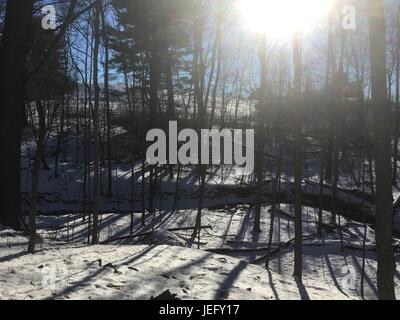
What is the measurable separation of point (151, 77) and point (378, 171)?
62.0 ft

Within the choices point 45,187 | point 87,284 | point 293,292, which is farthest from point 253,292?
point 45,187

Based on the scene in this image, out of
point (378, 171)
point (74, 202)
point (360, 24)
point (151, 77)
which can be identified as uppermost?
point (360, 24)

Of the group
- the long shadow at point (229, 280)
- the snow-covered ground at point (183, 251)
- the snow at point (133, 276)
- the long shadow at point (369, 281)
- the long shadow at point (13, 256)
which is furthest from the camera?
the long shadow at point (369, 281)

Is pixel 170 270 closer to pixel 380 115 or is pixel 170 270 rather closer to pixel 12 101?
pixel 380 115

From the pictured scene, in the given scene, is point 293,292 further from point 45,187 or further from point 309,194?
point 45,187

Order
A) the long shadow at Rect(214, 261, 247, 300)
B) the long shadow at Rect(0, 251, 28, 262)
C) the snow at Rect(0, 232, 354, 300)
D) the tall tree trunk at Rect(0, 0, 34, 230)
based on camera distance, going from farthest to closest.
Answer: the tall tree trunk at Rect(0, 0, 34, 230)
the long shadow at Rect(0, 251, 28, 262)
the long shadow at Rect(214, 261, 247, 300)
the snow at Rect(0, 232, 354, 300)

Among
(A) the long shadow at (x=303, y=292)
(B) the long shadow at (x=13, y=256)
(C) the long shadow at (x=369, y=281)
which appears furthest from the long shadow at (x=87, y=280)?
(C) the long shadow at (x=369, y=281)

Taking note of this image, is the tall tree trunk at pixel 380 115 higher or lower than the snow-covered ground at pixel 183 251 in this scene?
higher

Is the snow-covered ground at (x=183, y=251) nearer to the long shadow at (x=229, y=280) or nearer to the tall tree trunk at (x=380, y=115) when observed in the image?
the long shadow at (x=229, y=280)

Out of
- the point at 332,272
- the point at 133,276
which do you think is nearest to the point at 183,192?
the point at 332,272

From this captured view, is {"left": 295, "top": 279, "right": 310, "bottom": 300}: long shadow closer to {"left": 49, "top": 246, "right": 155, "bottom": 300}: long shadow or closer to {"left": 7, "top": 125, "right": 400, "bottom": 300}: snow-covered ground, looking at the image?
{"left": 7, "top": 125, "right": 400, "bottom": 300}: snow-covered ground

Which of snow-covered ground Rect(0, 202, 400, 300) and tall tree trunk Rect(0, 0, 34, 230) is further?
tall tree trunk Rect(0, 0, 34, 230)

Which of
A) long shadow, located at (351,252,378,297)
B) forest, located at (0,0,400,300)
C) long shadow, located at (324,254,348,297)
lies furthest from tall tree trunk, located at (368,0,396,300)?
long shadow, located at (351,252,378,297)
